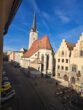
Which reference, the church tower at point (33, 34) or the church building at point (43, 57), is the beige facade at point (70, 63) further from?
the church tower at point (33, 34)

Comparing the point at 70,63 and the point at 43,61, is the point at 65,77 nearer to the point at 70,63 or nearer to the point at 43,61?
the point at 70,63

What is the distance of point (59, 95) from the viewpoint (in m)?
32.2

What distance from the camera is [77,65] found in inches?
1837

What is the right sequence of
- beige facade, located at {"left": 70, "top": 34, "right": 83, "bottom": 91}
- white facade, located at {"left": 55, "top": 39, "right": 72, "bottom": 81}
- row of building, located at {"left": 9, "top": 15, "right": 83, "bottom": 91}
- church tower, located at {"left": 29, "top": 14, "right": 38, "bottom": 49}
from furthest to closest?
church tower, located at {"left": 29, "top": 14, "right": 38, "bottom": 49}
white facade, located at {"left": 55, "top": 39, "right": 72, "bottom": 81}
row of building, located at {"left": 9, "top": 15, "right": 83, "bottom": 91}
beige facade, located at {"left": 70, "top": 34, "right": 83, "bottom": 91}

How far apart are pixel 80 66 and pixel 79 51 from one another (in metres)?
3.99

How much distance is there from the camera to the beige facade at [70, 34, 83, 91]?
4492cm

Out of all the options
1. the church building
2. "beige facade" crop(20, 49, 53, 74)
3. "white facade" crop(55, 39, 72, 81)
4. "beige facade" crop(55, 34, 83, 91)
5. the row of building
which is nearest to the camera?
"beige facade" crop(55, 34, 83, 91)

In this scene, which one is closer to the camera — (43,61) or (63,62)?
(63,62)

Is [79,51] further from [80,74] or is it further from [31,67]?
[31,67]

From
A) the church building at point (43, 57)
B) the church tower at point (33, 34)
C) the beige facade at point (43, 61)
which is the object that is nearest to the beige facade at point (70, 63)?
the beige facade at point (43, 61)

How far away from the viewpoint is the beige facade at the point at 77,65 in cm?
4492

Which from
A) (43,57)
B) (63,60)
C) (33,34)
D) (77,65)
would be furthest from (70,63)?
(33,34)

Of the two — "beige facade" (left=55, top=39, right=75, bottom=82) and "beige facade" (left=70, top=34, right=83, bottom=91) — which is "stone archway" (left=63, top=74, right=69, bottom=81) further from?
"beige facade" (left=70, top=34, right=83, bottom=91)

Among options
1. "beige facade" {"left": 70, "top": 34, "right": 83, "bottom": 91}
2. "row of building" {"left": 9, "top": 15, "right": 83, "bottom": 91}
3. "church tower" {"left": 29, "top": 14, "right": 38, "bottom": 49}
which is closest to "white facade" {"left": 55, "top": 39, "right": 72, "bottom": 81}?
Answer: "row of building" {"left": 9, "top": 15, "right": 83, "bottom": 91}
